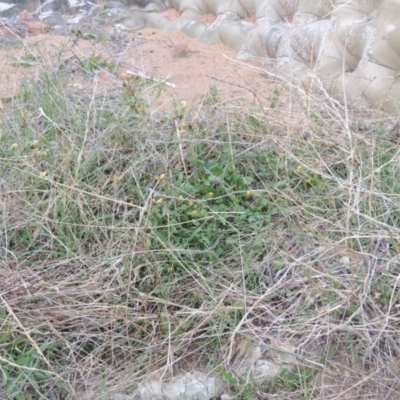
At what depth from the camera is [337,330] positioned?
6.77 ft

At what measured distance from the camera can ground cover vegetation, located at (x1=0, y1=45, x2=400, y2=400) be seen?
2.04 m

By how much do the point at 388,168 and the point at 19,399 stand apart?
1.57 m

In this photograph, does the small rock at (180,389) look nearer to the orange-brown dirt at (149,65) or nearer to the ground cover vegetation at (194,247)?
the ground cover vegetation at (194,247)

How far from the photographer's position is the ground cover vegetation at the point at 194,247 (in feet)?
6.68

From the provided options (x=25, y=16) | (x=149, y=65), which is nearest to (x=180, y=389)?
(x=149, y=65)

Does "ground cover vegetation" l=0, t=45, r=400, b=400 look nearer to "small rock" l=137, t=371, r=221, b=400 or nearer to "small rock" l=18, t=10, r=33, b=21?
"small rock" l=137, t=371, r=221, b=400

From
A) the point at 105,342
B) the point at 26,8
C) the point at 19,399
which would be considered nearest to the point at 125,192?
the point at 105,342

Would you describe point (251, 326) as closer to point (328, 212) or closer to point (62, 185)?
point (328, 212)

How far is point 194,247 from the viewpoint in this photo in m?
2.39

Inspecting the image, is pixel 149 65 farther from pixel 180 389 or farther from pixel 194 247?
pixel 180 389

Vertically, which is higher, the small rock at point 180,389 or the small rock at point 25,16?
the small rock at point 25,16

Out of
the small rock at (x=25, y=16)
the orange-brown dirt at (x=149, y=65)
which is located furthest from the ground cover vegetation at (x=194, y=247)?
the small rock at (x=25, y=16)

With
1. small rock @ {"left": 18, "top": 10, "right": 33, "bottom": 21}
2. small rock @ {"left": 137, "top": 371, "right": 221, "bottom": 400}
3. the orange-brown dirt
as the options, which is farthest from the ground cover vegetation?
small rock @ {"left": 18, "top": 10, "right": 33, "bottom": 21}

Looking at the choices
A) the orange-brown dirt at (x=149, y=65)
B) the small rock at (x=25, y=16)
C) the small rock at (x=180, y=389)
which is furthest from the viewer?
the small rock at (x=25, y=16)
